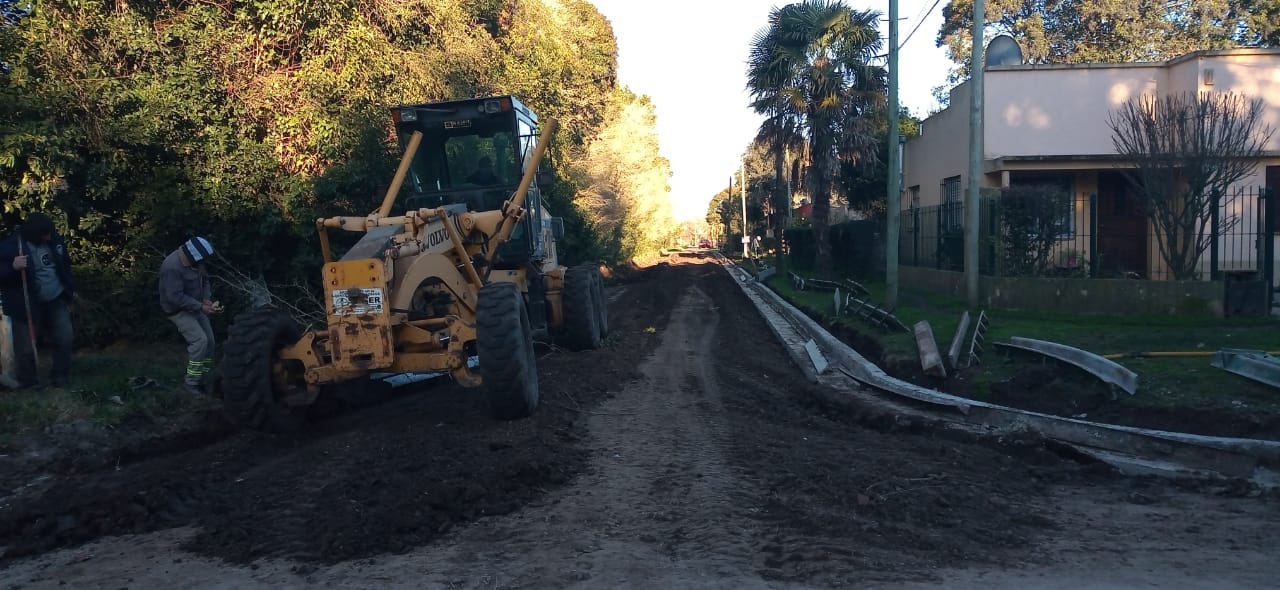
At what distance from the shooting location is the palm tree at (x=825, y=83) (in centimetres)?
2828

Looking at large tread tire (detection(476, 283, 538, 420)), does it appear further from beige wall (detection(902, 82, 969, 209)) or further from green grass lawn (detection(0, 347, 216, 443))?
beige wall (detection(902, 82, 969, 209))

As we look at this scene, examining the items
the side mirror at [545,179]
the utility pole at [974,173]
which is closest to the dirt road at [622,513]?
the side mirror at [545,179]

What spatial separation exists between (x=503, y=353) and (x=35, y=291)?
5172 mm

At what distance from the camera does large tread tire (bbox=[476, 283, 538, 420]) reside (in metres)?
7.71

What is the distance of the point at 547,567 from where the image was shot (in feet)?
16.0

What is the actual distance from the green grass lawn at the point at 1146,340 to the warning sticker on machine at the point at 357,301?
679cm

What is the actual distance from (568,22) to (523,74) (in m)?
12.9

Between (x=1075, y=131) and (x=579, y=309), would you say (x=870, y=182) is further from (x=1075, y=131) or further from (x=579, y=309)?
(x=579, y=309)

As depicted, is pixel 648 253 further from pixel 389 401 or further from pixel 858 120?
pixel 389 401

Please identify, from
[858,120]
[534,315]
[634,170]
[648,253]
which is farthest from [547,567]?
[648,253]

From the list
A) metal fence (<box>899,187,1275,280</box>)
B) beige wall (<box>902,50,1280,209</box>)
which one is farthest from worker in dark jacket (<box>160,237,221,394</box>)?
beige wall (<box>902,50,1280,209</box>)

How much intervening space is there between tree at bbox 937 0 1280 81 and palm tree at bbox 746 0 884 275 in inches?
565

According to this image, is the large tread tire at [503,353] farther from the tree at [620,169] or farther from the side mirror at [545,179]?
the tree at [620,169]

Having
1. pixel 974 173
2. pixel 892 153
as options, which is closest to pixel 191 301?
pixel 974 173
